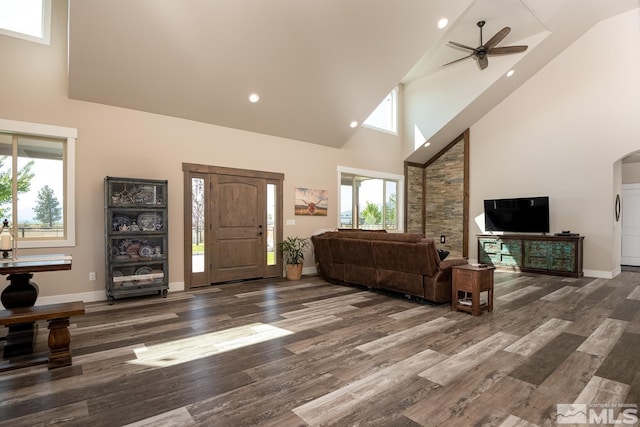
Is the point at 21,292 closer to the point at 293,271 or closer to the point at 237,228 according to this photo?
the point at 237,228

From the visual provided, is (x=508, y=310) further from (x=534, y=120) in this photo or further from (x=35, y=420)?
(x=534, y=120)

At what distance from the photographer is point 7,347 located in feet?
9.75

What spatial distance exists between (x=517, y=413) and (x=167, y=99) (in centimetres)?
556

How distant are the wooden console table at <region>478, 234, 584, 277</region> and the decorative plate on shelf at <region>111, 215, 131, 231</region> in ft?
24.1

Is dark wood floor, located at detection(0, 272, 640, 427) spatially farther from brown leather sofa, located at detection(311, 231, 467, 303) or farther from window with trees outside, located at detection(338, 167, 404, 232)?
window with trees outside, located at detection(338, 167, 404, 232)

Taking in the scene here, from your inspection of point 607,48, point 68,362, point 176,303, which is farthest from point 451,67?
point 68,362

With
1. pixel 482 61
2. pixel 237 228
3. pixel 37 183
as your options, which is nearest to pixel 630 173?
pixel 482 61

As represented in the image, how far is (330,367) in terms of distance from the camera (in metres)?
2.62

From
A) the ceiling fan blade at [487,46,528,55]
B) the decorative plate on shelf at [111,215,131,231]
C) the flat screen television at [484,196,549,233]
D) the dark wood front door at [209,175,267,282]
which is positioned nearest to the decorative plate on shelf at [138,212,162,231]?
the decorative plate on shelf at [111,215,131,231]

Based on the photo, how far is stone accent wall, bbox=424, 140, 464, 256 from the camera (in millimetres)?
8898

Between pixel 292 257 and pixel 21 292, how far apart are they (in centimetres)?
408

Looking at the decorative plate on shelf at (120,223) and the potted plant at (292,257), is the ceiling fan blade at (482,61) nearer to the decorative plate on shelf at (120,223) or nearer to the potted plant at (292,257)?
the potted plant at (292,257)

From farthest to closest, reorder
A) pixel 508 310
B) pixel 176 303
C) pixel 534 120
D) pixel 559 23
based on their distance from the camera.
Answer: pixel 534 120
pixel 559 23
pixel 176 303
pixel 508 310

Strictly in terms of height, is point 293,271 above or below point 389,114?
below
